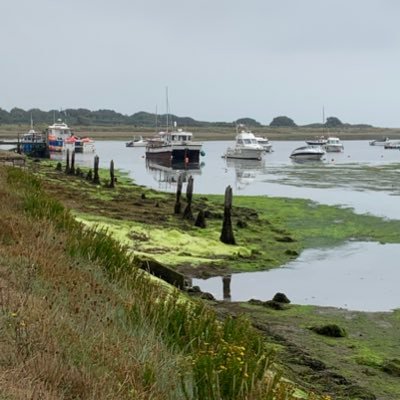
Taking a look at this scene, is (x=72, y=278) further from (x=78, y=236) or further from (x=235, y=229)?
(x=235, y=229)

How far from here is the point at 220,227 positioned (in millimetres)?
25609

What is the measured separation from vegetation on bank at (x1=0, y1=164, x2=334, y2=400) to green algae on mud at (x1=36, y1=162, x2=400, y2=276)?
620 cm

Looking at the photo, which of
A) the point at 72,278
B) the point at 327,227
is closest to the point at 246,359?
the point at 72,278

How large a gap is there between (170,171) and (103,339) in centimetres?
6092

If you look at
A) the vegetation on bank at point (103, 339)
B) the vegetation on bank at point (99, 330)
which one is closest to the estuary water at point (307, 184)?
the vegetation on bank at point (99, 330)

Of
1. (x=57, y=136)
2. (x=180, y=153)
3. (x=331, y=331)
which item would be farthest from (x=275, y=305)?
(x=57, y=136)

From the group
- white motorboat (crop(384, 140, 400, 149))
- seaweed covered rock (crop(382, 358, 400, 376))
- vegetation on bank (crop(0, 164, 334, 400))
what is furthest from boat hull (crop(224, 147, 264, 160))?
vegetation on bank (crop(0, 164, 334, 400))

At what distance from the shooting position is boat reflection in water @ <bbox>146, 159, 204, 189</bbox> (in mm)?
52969

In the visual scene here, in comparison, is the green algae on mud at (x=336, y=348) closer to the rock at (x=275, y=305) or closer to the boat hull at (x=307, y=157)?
the rock at (x=275, y=305)

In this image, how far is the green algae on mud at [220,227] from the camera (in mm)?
19828

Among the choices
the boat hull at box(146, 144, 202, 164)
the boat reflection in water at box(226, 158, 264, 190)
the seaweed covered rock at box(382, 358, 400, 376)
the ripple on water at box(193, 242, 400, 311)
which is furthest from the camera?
the boat hull at box(146, 144, 202, 164)

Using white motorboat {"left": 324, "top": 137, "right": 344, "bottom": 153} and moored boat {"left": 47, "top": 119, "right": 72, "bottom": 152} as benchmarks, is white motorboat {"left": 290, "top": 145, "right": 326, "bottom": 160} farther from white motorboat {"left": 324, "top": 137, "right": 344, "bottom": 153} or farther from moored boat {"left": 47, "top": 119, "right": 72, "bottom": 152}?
moored boat {"left": 47, "top": 119, "right": 72, "bottom": 152}

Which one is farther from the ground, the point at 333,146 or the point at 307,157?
the point at 333,146

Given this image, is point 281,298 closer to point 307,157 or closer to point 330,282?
point 330,282
